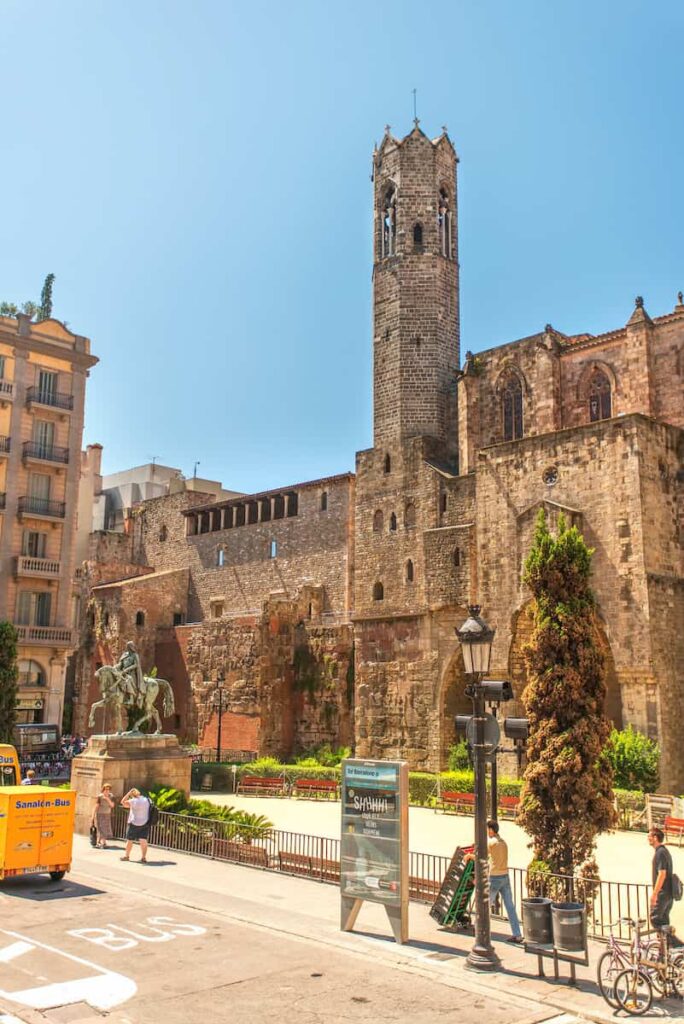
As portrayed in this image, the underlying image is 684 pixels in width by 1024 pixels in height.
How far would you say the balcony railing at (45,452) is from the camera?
136 feet

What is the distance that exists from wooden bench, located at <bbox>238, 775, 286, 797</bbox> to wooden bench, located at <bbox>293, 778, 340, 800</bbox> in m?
0.52

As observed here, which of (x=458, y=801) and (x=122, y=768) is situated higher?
(x=122, y=768)

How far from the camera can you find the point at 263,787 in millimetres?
32031

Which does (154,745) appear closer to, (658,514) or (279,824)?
(279,824)

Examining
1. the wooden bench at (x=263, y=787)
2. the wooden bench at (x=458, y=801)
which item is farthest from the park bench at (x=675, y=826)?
the wooden bench at (x=263, y=787)

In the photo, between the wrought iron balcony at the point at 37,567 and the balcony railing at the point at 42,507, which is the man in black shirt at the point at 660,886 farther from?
the balcony railing at the point at 42,507

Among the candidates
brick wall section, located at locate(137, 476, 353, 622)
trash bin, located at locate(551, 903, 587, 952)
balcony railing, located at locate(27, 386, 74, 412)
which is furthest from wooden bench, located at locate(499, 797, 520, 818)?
balcony railing, located at locate(27, 386, 74, 412)

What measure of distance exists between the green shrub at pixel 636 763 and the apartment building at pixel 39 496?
923 inches

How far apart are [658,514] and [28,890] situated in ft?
71.3

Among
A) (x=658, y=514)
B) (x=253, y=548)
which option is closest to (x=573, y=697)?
(x=658, y=514)

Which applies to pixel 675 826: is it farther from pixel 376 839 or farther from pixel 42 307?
pixel 42 307

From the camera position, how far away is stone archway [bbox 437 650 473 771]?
34406 mm

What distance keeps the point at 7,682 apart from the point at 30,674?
7.39 metres

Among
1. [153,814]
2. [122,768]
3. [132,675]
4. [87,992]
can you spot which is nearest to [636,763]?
[153,814]
